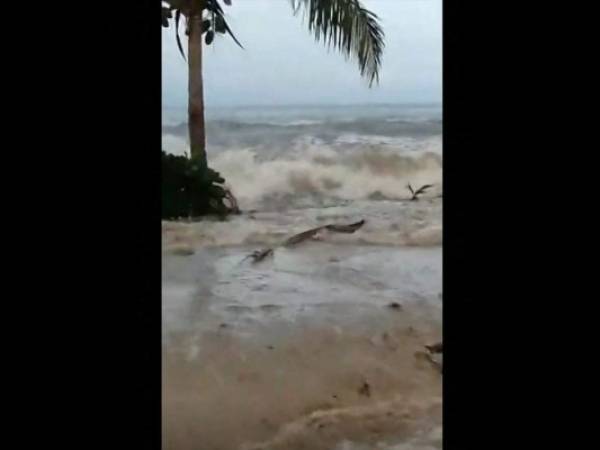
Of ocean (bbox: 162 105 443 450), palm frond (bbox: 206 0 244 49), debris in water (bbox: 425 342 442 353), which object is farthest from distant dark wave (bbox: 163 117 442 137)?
debris in water (bbox: 425 342 442 353)

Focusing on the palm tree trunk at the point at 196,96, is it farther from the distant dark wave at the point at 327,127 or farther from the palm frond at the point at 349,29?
the palm frond at the point at 349,29

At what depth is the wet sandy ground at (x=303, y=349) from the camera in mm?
1392

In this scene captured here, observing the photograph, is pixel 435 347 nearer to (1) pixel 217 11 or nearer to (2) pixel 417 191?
(2) pixel 417 191

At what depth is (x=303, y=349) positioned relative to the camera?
1440mm

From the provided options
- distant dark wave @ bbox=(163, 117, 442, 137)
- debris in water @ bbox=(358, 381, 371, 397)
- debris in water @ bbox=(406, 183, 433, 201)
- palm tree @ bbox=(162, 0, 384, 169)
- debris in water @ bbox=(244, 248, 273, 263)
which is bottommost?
debris in water @ bbox=(358, 381, 371, 397)

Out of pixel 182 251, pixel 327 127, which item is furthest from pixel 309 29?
pixel 182 251

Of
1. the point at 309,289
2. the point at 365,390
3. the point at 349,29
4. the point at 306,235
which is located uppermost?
the point at 349,29

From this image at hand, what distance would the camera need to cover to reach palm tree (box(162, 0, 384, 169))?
1.46 meters

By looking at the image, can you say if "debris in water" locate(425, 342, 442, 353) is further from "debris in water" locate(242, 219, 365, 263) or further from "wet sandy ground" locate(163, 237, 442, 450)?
"debris in water" locate(242, 219, 365, 263)

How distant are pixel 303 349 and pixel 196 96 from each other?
533 millimetres
